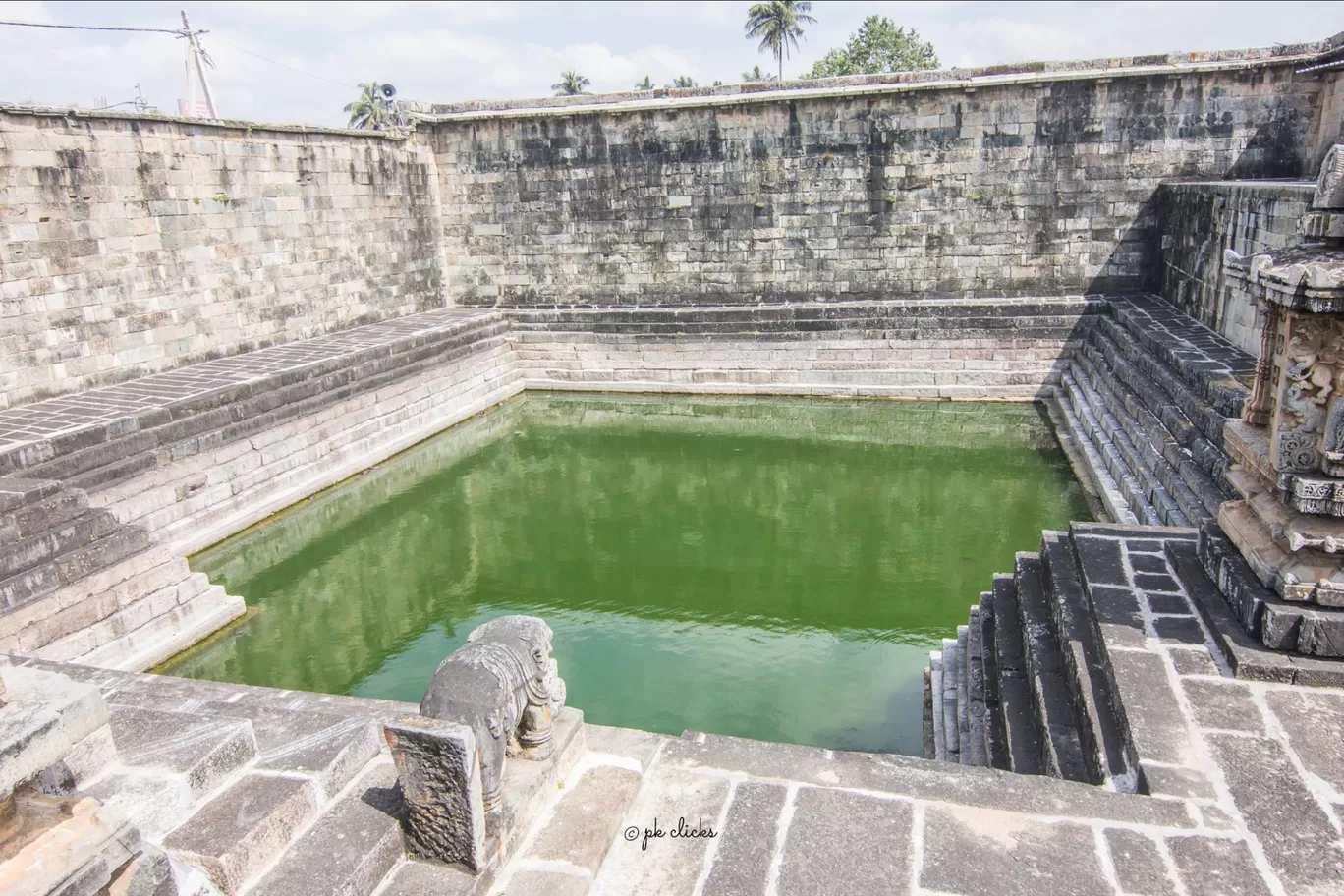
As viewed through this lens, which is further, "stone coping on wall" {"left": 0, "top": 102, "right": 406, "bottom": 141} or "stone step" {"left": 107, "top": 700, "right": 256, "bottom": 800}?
"stone coping on wall" {"left": 0, "top": 102, "right": 406, "bottom": 141}

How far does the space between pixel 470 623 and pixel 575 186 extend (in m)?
8.23

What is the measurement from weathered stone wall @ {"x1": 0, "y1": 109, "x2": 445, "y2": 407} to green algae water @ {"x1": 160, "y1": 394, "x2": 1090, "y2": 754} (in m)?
2.50

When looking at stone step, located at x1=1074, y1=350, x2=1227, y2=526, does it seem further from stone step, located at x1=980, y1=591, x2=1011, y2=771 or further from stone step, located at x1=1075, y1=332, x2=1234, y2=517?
stone step, located at x1=980, y1=591, x2=1011, y2=771

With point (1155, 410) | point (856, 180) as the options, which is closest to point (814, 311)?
point (856, 180)

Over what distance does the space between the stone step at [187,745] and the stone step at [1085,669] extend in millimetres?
2984

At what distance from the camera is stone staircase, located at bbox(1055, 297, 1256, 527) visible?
5988 millimetres

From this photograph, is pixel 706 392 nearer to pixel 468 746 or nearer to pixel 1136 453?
pixel 1136 453

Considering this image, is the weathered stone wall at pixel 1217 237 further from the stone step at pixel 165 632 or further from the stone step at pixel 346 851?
the stone step at pixel 165 632

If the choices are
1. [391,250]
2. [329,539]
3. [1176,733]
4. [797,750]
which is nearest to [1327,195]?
[1176,733]

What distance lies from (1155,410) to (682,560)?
4376 mm

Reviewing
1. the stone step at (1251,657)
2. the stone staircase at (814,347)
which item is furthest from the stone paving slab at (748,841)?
the stone staircase at (814,347)

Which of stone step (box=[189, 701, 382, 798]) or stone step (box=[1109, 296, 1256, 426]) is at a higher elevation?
stone step (box=[1109, 296, 1256, 426])

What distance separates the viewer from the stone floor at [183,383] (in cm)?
695

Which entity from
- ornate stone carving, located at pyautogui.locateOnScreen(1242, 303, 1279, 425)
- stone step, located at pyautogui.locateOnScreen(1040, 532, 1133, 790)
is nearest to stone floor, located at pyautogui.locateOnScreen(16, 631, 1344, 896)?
stone step, located at pyautogui.locateOnScreen(1040, 532, 1133, 790)
